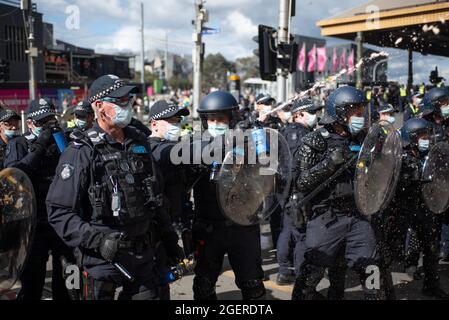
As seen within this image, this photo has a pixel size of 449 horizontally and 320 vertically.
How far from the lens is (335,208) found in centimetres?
387

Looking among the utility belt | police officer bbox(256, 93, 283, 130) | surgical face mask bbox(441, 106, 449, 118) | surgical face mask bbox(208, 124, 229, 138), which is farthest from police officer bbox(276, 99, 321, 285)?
surgical face mask bbox(441, 106, 449, 118)

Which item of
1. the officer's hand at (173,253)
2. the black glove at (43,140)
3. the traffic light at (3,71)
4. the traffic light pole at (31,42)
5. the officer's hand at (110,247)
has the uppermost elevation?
the traffic light pole at (31,42)

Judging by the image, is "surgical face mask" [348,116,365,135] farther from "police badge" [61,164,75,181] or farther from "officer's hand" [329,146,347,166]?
"police badge" [61,164,75,181]

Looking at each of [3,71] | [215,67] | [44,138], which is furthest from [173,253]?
[215,67]

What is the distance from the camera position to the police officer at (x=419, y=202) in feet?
14.9

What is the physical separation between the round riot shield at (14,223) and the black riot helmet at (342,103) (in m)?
2.34

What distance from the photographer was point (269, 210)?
388 centimetres

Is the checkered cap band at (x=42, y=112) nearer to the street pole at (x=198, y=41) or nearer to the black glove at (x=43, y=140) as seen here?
the black glove at (x=43, y=140)

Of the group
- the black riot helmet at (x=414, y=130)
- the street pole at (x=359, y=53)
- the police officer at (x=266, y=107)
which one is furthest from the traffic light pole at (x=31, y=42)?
the black riot helmet at (x=414, y=130)

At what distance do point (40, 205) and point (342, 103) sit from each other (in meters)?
2.60

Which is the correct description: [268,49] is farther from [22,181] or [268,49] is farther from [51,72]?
[51,72]

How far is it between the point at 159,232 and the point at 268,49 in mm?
6002
